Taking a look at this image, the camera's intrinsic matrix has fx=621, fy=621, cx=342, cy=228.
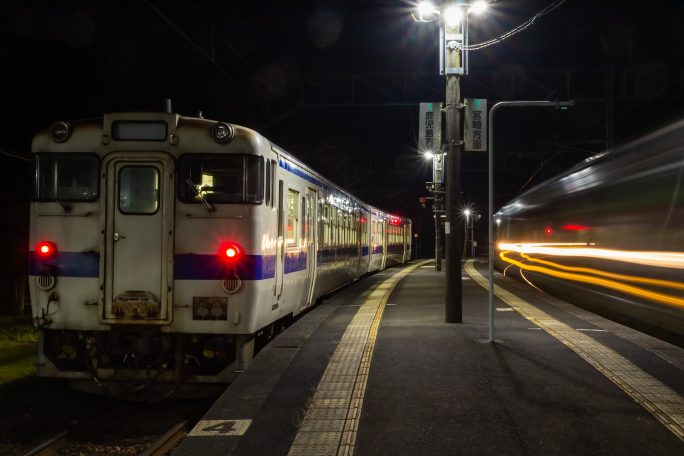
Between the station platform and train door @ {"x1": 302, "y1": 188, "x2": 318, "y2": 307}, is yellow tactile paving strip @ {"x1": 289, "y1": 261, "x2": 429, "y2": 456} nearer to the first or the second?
the station platform

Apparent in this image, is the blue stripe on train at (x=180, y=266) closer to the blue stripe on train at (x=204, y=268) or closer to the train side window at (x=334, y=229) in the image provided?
the blue stripe on train at (x=204, y=268)

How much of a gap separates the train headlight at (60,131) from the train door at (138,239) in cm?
56

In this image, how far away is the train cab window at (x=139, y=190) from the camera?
21.6ft

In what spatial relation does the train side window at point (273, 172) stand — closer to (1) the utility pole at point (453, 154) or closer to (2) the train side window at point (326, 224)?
(1) the utility pole at point (453, 154)

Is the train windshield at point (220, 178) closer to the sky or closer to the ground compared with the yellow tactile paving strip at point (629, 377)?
closer to the sky

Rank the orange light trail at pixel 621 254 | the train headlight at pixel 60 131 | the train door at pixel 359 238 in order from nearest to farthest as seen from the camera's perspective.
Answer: the train headlight at pixel 60 131, the orange light trail at pixel 621 254, the train door at pixel 359 238

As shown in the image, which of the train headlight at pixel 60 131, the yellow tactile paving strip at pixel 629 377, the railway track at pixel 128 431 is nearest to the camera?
the yellow tactile paving strip at pixel 629 377

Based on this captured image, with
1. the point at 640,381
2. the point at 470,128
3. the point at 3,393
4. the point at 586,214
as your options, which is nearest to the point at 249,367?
the point at 3,393

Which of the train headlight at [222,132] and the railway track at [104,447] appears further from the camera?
the train headlight at [222,132]

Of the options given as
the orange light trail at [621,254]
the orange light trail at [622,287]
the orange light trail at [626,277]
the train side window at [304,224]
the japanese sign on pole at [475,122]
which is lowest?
the orange light trail at [622,287]

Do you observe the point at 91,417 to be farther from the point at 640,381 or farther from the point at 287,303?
the point at 640,381

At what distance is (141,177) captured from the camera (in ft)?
21.9

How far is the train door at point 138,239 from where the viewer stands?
645 centimetres

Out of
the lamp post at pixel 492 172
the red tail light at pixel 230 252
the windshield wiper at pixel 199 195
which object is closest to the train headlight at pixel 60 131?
the windshield wiper at pixel 199 195
